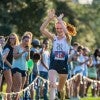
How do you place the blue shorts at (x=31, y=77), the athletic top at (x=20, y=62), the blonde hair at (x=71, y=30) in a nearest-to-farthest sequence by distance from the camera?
1. the blonde hair at (x=71, y=30)
2. the athletic top at (x=20, y=62)
3. the blue shorts at (x=31, y=77)

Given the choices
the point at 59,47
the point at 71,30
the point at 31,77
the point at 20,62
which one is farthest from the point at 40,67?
the point at 59,47

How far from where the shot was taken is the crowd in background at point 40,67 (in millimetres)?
17406

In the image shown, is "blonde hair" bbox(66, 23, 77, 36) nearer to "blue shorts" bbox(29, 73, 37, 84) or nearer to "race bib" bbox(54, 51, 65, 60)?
"race bib" bbox(54, 51, 65, 60)

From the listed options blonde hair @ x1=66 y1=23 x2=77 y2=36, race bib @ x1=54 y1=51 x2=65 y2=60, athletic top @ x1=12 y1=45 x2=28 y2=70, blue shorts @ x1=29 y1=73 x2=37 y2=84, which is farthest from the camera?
blue shorts @ x1=29 y1=73 x2=37 y2=84

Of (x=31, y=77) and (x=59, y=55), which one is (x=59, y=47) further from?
(x=31, y=77)

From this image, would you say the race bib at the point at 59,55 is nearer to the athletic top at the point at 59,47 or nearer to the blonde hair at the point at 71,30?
the athletic top at the point at 59,47

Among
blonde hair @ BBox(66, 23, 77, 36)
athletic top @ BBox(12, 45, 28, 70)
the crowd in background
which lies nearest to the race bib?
the crowd in background

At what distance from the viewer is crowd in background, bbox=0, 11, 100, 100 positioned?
17.4m

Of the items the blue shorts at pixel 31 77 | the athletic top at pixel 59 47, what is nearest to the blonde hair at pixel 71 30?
the athletic top at pixel 59 47

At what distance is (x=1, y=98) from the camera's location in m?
18.0

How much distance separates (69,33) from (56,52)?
62cm

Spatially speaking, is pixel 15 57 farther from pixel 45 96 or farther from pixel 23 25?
pixel 23 25

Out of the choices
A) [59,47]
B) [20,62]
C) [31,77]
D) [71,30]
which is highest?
[71,30]

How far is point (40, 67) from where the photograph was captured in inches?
882
